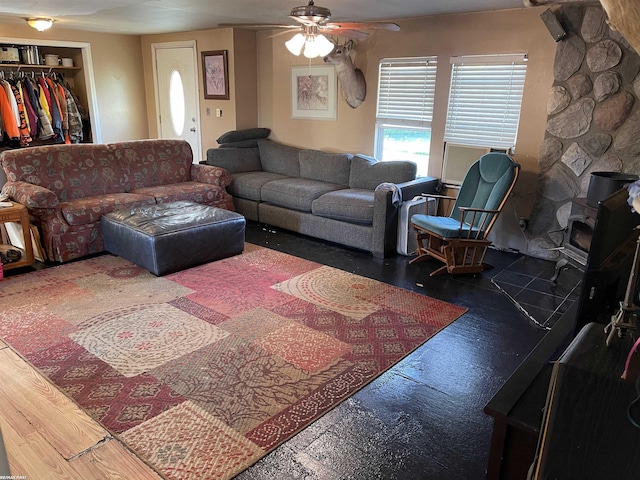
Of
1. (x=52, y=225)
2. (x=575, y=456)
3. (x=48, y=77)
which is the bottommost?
(x=52, y=225)

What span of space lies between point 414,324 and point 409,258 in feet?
4.46

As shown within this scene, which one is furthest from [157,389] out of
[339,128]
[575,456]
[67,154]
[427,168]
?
[339,128]

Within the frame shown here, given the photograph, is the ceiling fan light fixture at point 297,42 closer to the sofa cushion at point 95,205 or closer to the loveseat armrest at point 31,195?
the sofa cushion at point 95,205

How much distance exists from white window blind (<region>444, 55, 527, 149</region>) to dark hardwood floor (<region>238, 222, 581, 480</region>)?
1504mm

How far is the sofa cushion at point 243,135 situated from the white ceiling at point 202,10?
1.30 metres

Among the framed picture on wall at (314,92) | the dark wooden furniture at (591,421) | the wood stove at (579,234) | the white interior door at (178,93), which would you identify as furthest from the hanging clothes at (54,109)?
the dark wooden furniture at (591,421)

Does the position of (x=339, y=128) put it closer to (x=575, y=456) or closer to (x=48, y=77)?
(x=48, y=77)

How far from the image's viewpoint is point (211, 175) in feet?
17.1

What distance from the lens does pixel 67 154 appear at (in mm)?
4445

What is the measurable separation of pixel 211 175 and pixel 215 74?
185 centimetres

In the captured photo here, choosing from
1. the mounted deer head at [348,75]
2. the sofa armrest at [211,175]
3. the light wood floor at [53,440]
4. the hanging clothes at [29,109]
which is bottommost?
the light wood floor at [53,440]

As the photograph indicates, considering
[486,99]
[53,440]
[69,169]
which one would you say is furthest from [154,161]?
[53,440]

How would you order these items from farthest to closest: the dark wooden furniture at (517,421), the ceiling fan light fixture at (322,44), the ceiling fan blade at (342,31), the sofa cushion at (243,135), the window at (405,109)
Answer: the sofa cushion at (243,135), the window at (405,109), the ceiling fan blade at (342,31), the ceiling fan light fixture at (322,44), the dark wooden furniture at (517,421)

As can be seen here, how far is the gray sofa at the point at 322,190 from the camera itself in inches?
171
